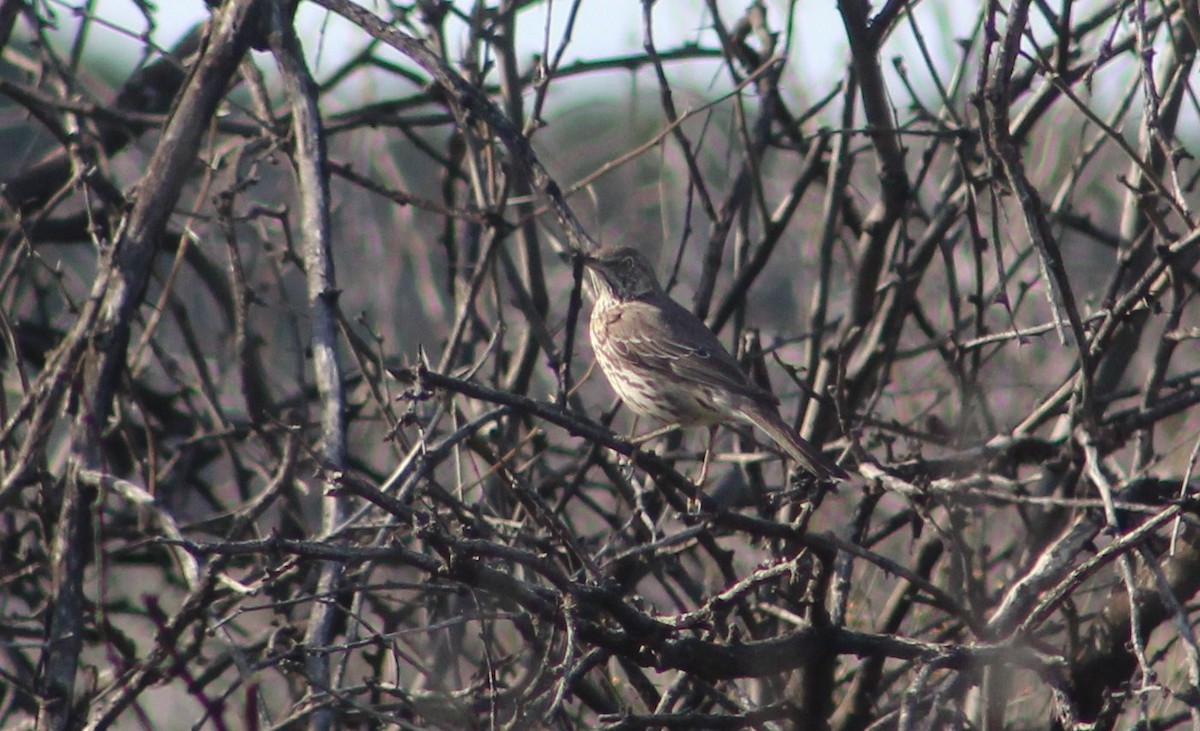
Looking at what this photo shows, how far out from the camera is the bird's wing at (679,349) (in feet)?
20.3

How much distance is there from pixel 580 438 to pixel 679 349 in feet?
4.08

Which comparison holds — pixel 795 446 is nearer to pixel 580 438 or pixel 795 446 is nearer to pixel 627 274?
pixel 580 438

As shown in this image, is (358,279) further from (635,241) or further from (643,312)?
(643,312)

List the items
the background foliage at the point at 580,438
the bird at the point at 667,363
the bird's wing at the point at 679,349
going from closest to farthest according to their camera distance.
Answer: the background foliage at the point at 580,438 → the bird at the point at 667,363 → the bird's wing at the point at 679,349

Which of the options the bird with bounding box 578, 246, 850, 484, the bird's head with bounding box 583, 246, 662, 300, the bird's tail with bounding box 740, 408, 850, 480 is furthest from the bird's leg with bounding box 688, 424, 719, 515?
the bird's head with bounding box 583, 246, 662, 300

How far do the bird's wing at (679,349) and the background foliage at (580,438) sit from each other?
0.17m

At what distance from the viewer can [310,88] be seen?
14.6 feet

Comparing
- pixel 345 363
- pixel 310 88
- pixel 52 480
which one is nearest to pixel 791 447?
pixel 310 88

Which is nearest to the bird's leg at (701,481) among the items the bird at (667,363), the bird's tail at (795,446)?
the bird at (667,363)

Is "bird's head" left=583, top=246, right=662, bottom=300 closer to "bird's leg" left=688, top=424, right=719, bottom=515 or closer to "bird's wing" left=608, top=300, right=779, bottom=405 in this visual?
"bird's wing" left=608, top=300, right=779, bottom=405

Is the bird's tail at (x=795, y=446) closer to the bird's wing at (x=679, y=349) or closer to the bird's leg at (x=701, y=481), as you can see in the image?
the bird's wing at (x=679, y=349)

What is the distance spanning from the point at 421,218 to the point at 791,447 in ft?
18.5

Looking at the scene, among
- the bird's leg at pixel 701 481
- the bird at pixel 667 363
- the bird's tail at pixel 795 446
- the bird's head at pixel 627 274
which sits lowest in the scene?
the bird's leg at pixel 701 481

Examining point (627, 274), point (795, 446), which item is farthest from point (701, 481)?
point (627, 274)
